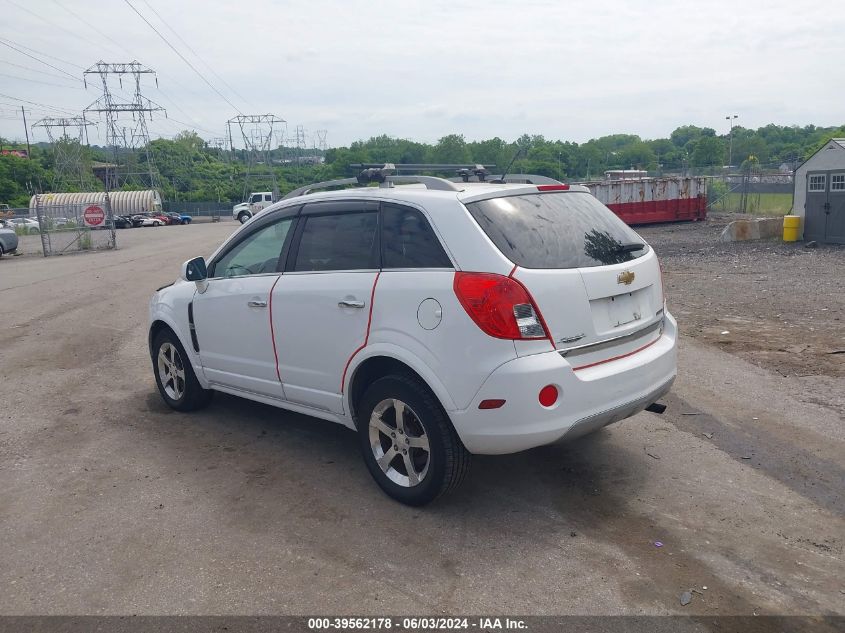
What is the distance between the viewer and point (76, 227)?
99.9 ft

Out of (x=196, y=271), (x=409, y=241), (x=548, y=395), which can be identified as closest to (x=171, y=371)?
(x=196, y=271)

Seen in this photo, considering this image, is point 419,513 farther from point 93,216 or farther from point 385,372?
point 93,216

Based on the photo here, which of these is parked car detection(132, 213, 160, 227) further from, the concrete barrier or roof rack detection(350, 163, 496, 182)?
roof rack detection(350, 163, 496, 182)

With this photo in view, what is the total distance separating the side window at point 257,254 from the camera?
5301mm

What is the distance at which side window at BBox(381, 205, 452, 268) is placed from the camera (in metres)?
4.20

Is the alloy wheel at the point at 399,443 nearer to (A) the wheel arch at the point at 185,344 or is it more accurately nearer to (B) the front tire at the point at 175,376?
(A) the wheel arch at the point at 185,344

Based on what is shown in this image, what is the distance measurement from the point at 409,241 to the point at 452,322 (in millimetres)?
674

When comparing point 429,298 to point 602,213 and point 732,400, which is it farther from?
point 732,400

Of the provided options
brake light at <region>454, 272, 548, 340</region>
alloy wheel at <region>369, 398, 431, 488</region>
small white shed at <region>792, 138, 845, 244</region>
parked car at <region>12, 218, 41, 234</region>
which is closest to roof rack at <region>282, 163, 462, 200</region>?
brake light at <region>454, 272, 548, 340</region>

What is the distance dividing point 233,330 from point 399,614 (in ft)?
9.30

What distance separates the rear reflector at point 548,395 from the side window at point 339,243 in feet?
4.31

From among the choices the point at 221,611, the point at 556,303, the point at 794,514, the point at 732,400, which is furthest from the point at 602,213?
the point at 221,611

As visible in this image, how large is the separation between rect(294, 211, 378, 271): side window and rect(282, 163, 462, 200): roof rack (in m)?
0.36

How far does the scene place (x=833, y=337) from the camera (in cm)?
844
